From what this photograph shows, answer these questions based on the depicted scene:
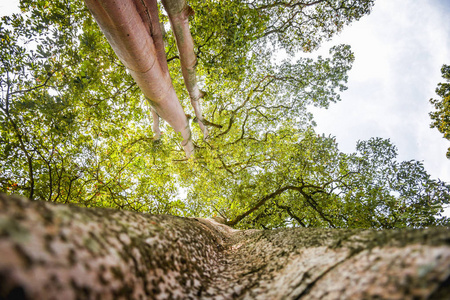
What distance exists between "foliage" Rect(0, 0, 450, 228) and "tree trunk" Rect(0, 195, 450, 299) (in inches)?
144

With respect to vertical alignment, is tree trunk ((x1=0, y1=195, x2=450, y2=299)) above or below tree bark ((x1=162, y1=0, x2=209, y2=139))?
below

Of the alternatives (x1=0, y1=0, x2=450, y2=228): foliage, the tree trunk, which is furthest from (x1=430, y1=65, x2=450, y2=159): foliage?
the tree trunk

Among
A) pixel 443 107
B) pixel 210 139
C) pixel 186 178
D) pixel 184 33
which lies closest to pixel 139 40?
pixel 184 33

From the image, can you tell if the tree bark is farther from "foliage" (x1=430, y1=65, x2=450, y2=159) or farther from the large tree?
"foliage" (x1=430, y1=65, x2=450, y2=159)

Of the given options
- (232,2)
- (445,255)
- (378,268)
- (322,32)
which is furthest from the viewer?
(322,32)

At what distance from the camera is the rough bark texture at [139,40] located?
7.88 ft

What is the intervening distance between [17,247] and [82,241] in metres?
0.24

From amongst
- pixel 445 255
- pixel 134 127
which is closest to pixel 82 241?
pixel 445 255

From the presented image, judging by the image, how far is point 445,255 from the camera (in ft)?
2.40

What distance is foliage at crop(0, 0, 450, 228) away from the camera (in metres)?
3.63

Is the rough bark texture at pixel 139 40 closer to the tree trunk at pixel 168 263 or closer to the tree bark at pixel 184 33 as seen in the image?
the tree bark at pixel 184 33

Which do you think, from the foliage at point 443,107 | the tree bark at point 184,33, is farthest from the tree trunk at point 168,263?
the foliage at point 443,107

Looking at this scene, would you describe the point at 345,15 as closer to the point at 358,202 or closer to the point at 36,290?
the point at 358,202

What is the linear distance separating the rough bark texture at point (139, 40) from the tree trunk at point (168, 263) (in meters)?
2.69
